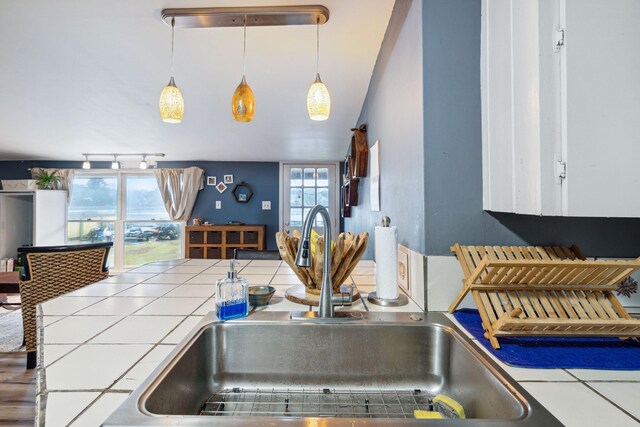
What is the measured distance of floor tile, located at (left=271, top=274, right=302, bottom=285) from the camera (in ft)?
4.07

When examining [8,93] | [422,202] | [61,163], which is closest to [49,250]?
[8,93]

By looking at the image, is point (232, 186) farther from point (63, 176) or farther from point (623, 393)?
point (623, 393)

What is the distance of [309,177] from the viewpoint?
560 cm

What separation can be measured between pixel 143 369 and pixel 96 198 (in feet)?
20.4

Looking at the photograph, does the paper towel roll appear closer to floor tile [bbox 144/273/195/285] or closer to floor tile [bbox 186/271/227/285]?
floor tile [bbox 186/271/227/285]

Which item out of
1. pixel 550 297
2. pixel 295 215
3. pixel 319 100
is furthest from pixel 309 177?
pixel 550 297

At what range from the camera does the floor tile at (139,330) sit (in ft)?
2.31

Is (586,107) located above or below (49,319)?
above

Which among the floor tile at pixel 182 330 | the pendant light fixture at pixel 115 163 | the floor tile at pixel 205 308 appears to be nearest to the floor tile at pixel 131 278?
the floor tile at pixel 205 308

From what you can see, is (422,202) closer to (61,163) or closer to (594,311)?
(594,311)

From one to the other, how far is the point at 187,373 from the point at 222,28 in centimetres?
162

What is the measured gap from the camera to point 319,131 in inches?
137

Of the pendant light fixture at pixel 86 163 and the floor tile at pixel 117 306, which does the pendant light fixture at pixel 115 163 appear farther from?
the floor tile at pixel 117 306

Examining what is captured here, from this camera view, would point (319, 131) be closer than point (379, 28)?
No
